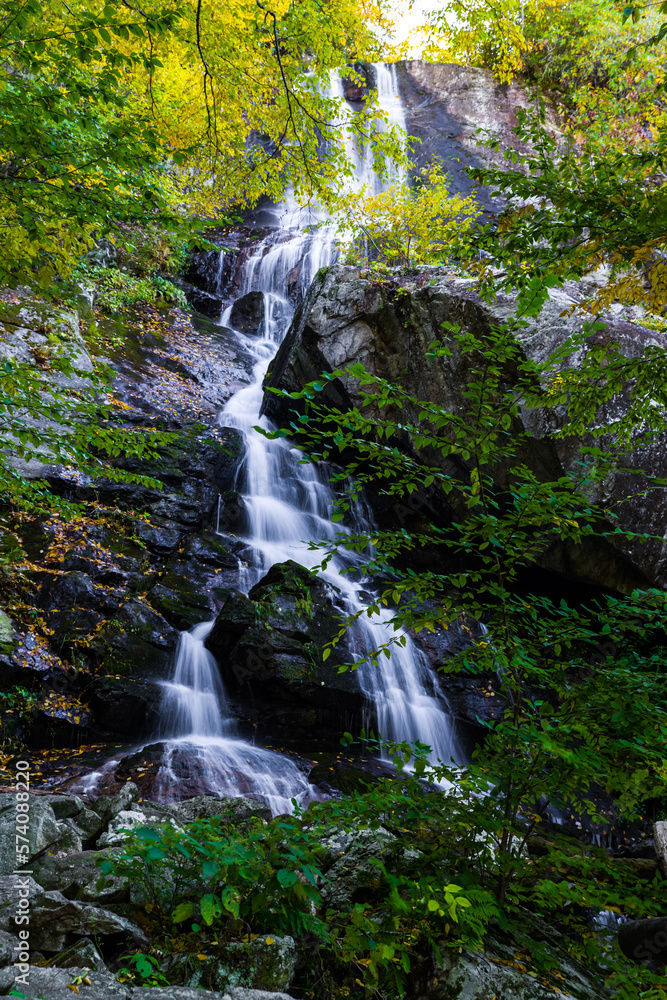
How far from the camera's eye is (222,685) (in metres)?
6.92

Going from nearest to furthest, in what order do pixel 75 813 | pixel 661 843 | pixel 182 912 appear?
pixel 182 912 → pixel 75 813 → pixel 661 843

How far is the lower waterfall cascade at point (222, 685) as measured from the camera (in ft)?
18.0

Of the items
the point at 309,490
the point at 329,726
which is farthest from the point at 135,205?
the point at 309,490

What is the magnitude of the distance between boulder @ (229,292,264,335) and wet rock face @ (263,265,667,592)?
495 centimetres

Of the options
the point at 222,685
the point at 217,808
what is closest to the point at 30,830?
the point at 217,808

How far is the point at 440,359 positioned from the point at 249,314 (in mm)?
9162

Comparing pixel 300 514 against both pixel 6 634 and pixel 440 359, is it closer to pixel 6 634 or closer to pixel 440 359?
pixel 440 359

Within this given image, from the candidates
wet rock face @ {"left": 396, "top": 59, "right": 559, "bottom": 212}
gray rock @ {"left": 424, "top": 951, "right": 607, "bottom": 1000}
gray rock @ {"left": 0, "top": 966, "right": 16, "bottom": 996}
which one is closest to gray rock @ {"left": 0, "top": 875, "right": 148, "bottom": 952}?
gray rock @ {"left": 0, "top": 966, "right": 16, "bottom": 996}

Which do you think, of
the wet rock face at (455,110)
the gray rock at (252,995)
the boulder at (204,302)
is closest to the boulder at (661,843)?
the gray rock at (252,995)

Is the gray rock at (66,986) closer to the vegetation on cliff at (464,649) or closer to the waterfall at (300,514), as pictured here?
the vegetation on cliff at (464,649)

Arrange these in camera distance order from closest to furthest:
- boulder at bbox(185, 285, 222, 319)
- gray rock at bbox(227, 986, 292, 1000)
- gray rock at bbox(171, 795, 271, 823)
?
gray rock at bbox(227, 986, 292, 1000) → gray rock at bbox(171, 795, 271, 823) → boulder at bbox(185, 285, 222, 319)

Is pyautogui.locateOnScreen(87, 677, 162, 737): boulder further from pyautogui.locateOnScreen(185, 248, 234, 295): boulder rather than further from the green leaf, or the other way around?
pyautogui.locateOnScreen(185, 248, 234, 295): boulder

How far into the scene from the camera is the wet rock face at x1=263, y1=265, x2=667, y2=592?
7.63m

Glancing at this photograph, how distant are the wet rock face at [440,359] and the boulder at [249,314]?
4.95 meters
